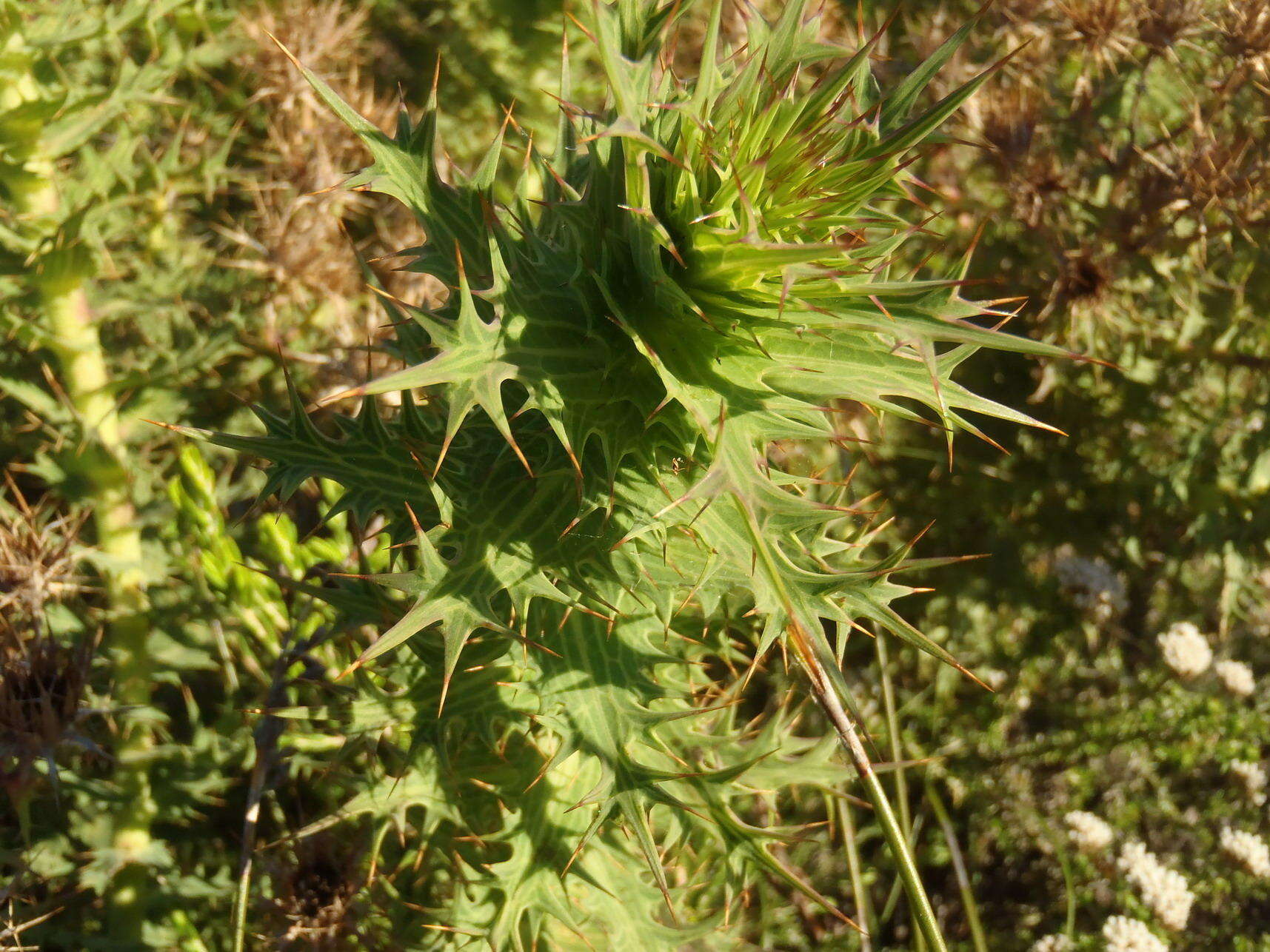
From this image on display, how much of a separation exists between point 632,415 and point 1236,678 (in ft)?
8.18

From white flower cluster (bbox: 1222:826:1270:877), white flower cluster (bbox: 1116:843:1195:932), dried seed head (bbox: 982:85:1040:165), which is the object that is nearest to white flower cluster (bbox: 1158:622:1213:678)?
white flower cluster (bbox: 1222:826:1270:877)

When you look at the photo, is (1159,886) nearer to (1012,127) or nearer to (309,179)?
(1012,127)

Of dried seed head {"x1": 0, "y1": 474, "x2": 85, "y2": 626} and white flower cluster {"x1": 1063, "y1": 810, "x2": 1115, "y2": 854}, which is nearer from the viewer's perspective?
dried seed head {"x1": 0, "y1": 474, "x2": 85, "y2": 626}

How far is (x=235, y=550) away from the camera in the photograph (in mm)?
2254

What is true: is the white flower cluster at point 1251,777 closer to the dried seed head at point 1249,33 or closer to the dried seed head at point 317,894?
the dried seed head at point 1249,33

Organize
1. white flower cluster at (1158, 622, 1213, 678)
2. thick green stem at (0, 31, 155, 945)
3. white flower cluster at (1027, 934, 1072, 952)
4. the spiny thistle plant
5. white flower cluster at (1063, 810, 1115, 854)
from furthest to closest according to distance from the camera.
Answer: white flower cluster at (1158, 622, 1213, 678), white flower cluster at (1063, 810, 1115, 854), white flower cluster at (1027, 934, 1072, 952), thick green stem at (0, 31, 155, 945), the spiny thistle plant

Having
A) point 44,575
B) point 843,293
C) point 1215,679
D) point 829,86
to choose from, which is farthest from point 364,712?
point 1215,679

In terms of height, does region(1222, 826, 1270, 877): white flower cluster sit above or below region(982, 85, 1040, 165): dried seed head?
below

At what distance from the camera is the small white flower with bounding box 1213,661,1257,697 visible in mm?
3012

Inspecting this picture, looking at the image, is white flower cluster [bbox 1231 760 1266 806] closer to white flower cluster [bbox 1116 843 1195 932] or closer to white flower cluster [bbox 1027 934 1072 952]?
white flower cluster [bbox 1116 843 1195 932]

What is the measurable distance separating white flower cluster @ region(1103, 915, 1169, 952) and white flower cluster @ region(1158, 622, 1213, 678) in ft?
2.60

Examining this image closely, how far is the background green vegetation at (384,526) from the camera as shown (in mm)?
2074

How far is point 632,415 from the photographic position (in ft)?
4.81

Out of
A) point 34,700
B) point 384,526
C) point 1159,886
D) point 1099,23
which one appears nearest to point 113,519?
point 34,700
